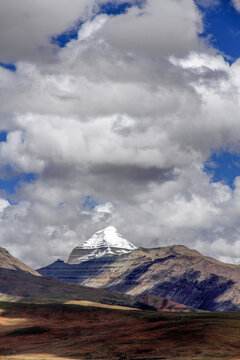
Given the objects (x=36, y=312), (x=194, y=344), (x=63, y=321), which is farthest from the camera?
(x=36, y=312)

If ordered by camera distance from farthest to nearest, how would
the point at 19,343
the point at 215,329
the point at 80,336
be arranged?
the point at 80,336
the point at 19,343
the point at 215,329

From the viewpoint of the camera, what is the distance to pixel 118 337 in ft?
406


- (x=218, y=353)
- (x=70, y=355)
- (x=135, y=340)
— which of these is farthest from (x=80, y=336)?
(x=218, y=353)

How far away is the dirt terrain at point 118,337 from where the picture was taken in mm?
97500

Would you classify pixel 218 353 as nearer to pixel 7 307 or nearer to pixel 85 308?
pixel 85 308

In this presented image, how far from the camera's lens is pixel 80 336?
138 m

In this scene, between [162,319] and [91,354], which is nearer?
[91,354]

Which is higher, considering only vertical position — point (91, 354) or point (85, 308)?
point (85, 308)

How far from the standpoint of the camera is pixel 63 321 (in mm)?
177000

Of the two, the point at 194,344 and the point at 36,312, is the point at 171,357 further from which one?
the point at 36,312

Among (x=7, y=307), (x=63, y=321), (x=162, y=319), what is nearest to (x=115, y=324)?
(x=162, y=319)

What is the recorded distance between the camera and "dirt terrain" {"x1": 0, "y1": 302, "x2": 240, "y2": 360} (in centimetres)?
9750

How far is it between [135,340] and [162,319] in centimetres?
3114

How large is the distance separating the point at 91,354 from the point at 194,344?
1925 centimetres
